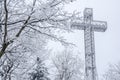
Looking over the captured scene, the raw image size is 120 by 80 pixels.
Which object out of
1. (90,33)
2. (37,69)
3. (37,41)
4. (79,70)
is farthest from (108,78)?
(37,41)

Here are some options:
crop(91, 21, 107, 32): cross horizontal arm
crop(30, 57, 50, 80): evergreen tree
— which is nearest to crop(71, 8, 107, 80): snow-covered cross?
crop(91, 21, 107, 32): cross horizontal arm

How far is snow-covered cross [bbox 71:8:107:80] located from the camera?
2715 cm

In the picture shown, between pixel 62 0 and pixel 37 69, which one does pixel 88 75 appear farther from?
pixel 62 0

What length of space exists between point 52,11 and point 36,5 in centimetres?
46

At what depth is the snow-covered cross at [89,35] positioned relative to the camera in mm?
27147

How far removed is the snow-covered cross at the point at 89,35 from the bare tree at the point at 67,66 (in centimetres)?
574

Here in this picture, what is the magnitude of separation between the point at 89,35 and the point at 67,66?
19.2 ft

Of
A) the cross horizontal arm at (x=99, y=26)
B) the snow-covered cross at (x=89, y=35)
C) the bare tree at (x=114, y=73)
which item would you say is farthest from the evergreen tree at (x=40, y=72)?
the bare tree at (x=114, y=73)

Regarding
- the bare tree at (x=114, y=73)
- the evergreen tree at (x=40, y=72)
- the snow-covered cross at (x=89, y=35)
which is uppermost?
the snow-covered cross at (x=89, y=35)

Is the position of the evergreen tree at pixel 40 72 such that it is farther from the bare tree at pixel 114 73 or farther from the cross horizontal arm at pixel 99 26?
the bare tree at pixel 114 73

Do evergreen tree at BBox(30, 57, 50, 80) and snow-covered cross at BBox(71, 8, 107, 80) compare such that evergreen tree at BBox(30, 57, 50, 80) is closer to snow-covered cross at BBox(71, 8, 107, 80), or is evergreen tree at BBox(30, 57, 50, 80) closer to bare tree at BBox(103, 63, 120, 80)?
snow-covered cross at BBox(71, 8, 107, 80)

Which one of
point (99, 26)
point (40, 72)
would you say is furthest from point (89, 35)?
point (40, 72)

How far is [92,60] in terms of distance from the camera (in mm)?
27219

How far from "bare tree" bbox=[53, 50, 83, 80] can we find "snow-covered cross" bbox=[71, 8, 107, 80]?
18.8ft
